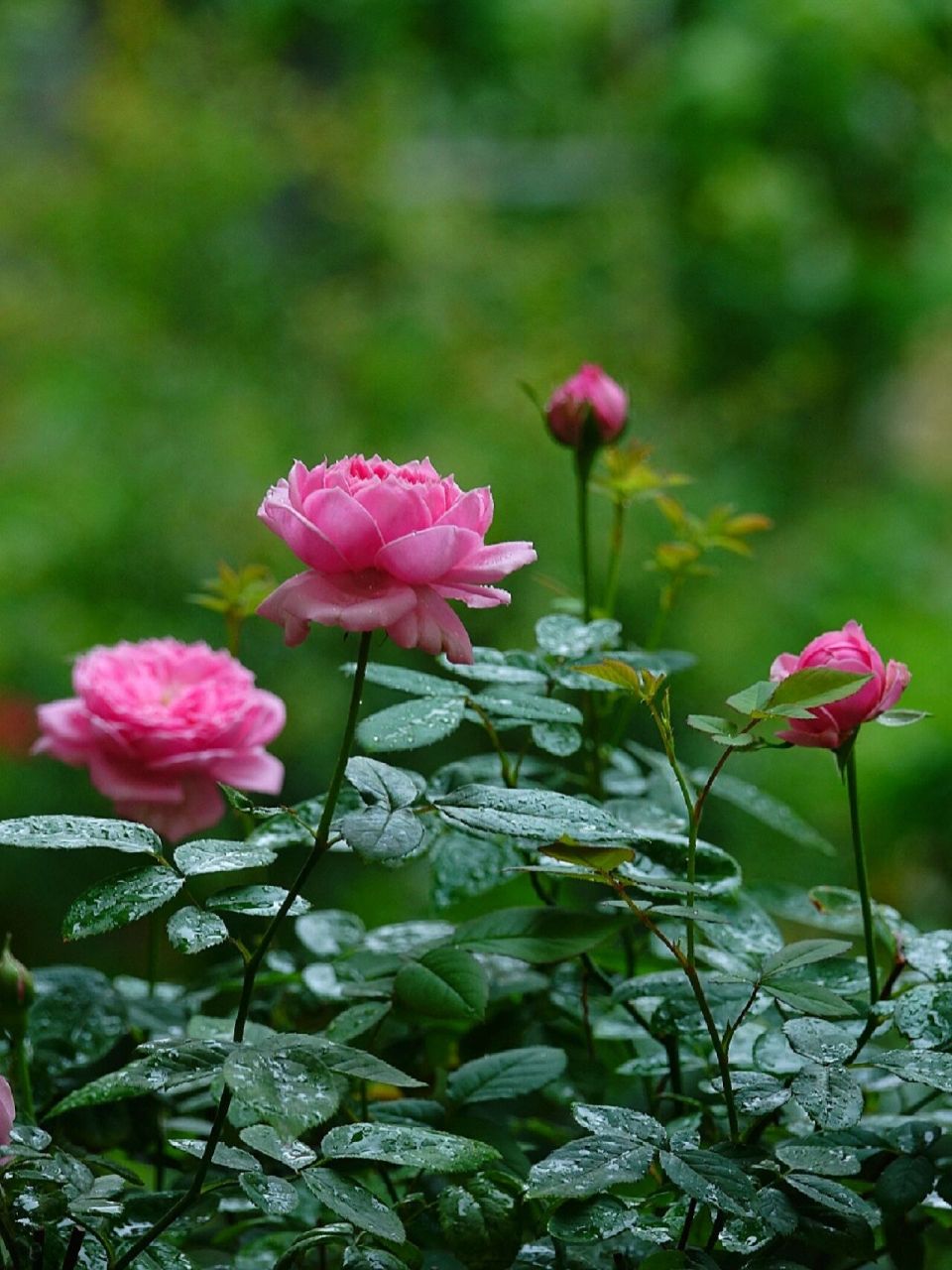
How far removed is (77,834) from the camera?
1.17 feet

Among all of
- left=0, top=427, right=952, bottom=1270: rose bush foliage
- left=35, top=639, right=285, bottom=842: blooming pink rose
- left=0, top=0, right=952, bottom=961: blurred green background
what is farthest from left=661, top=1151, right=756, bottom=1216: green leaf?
left=0, top=0, right=952, bottom=961: blurred green background

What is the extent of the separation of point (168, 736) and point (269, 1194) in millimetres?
199

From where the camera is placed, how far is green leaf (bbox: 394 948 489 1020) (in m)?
0.42

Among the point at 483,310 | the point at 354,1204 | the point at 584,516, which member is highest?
the point at 483,310

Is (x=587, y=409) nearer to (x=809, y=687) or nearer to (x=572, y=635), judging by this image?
(x=572, y=635)

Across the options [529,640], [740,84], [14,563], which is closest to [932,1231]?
[529,640]

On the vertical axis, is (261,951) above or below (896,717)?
below

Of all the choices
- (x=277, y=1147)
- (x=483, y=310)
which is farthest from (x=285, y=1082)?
(x=483, y=310)

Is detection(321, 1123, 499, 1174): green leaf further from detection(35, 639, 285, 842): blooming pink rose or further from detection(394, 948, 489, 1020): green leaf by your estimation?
detection(35, 639, 285, 842): blooming pink rose

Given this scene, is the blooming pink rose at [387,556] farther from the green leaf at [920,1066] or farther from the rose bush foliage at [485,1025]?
the green leaf at [920,1066]

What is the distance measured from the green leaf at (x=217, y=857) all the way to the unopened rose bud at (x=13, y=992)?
7 cm

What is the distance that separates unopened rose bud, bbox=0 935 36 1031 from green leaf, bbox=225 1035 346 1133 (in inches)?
3.8

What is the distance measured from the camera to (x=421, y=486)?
0.36 metres

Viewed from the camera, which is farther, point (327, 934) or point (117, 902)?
point (327, 934)
